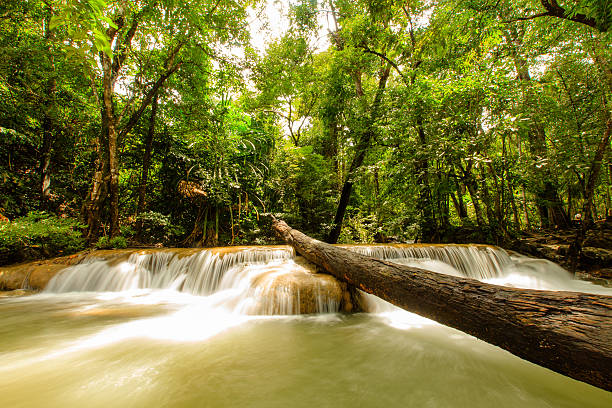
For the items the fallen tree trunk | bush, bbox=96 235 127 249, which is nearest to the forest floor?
the fallen tree trunk

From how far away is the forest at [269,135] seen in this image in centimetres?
536

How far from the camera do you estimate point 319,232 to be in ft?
28.4

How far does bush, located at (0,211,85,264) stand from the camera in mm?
4293

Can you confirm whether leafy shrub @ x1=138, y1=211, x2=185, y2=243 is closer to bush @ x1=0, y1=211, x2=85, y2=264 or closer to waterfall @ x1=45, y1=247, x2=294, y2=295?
bush @ x1=0, y1=211, x2=85, y2=264

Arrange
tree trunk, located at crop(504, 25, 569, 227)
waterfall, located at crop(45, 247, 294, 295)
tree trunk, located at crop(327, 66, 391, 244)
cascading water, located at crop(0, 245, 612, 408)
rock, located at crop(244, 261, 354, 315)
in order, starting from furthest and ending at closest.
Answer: tree trunk, located at crop(327, 66, 391, 244) → tree trunk, located at crop(504, 25, 569, 227) → waterfall, located at crop(45, 247, 294, 295) → rock, located at crop(244, 261, 354, 315) → cascading water, located at crop(0, 245, 612, 408)

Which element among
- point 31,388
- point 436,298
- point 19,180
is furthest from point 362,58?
point 19,180

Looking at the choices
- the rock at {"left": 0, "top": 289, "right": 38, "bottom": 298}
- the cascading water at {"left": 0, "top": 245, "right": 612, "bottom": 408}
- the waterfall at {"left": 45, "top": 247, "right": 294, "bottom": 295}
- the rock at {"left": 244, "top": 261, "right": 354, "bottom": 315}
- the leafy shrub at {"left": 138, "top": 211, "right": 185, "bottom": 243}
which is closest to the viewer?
the cascading water at {"left": 0, "top": 245, "right": 612, "bottom": 408}

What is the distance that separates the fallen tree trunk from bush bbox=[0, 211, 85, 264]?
670 centimetres

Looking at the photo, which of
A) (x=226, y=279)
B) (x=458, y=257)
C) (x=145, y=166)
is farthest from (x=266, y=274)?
(x=145, y=166)

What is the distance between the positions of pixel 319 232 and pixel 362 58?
21.9ft

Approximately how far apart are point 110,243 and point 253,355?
6030mm

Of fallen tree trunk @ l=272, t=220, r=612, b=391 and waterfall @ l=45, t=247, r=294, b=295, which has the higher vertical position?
fallen tree trunk @ l=272, t=220, r=612, b=391

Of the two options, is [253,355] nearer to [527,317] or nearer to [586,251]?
[527,317]

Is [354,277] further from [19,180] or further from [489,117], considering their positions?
[19,180]
